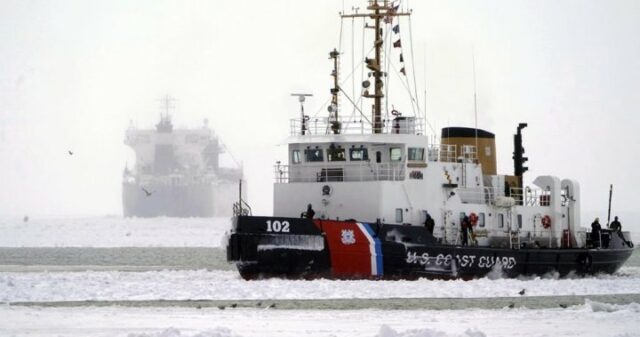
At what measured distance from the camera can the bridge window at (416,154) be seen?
30.5 meters

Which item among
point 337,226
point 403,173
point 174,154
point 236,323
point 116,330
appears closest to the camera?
point 116,330

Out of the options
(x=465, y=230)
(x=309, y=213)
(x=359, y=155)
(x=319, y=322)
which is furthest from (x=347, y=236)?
(x=319, y=322)

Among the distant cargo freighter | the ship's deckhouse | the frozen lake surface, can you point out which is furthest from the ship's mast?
the distant cargo freighter

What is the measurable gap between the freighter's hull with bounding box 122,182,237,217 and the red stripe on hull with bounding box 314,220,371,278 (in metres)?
115

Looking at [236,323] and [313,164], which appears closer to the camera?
[236,323]

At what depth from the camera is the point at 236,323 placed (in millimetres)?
18391

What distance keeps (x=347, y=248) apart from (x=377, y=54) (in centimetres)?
632

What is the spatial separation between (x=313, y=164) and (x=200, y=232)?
2240 inches

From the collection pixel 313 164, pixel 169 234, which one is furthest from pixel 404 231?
pixel 169 234

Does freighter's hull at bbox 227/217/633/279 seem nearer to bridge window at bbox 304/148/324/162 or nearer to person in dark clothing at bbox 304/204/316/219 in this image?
person in dark clothing at bbox 304/204/316/219

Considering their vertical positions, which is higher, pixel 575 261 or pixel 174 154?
pixel 174 154

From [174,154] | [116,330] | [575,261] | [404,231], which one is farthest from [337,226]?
[174,154]

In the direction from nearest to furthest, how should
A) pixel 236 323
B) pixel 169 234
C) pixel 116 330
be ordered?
pixel 116 330 < pixel 236 323 < pixel 169 234

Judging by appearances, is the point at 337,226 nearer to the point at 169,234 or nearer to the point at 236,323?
the point at 236,323
